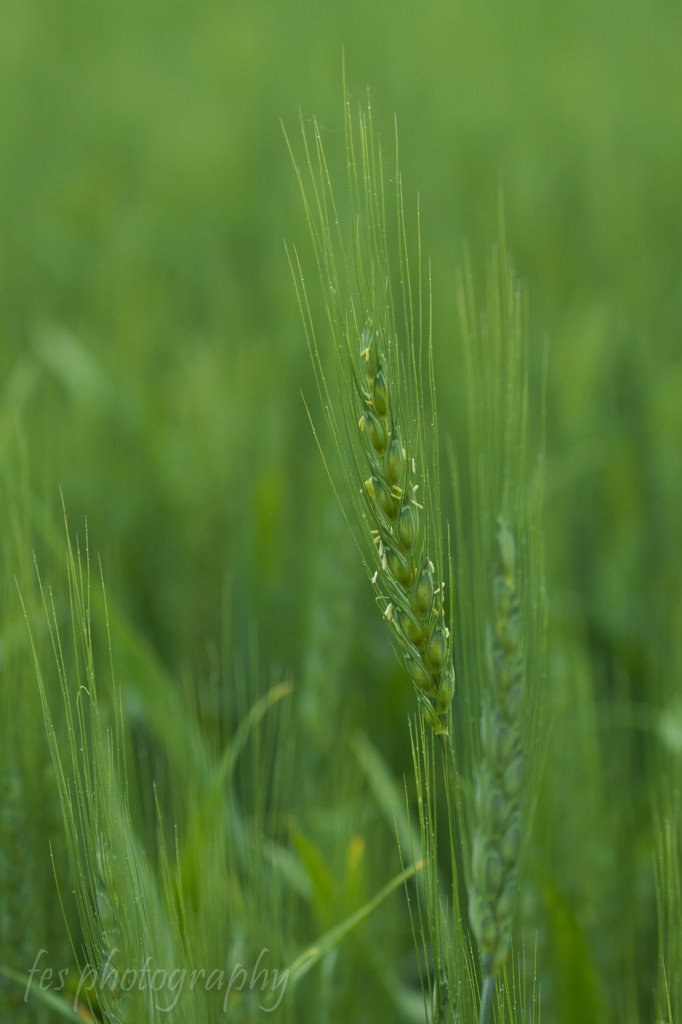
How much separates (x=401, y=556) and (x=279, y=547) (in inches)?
29.1

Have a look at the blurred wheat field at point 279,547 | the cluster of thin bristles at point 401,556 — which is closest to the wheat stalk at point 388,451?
the cluster of thin bristles at point 401,556

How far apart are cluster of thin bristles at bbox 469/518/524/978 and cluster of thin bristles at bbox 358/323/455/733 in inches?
1.3

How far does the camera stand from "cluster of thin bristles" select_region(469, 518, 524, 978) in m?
0.47

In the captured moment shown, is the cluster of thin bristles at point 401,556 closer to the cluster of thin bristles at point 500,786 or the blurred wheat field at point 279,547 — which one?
the cluster of thin bristles at point 500,786

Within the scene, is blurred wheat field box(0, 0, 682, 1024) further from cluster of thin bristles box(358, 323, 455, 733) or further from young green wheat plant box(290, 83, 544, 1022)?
cluster of thin bristles box(358, 323, 455, 733)

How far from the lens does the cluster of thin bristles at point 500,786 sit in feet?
1.54

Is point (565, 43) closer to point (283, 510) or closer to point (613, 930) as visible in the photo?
point (283, 510)

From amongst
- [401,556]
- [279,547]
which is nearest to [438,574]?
[401,556]

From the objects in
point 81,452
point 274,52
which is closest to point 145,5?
point 274,52

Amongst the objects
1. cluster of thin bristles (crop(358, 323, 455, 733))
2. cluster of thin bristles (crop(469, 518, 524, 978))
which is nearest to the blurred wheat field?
cluster of thin bristles (crop(469, 518, 524, 978))

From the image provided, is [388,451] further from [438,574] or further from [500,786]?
[500,786]

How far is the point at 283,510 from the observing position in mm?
1250

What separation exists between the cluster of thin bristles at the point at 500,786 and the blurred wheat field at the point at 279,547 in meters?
0.06

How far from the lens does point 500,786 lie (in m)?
0.49
